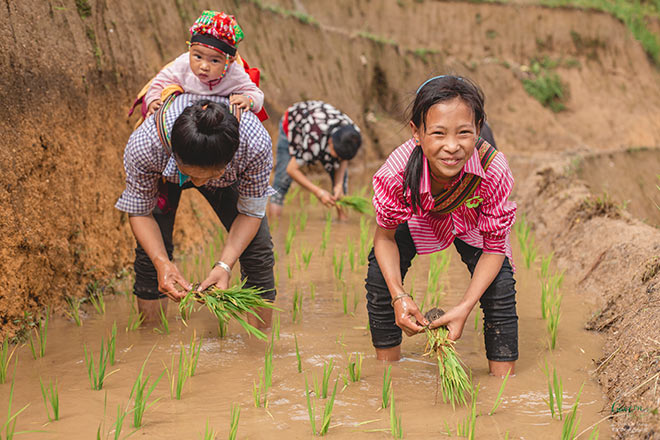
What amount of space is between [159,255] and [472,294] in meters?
1.20

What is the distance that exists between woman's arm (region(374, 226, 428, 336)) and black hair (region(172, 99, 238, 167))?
0.66m

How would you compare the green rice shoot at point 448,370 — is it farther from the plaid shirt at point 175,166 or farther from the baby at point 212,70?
the baby at point 212,70

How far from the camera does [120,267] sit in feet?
12.1

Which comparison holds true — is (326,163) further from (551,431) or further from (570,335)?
(551,431)

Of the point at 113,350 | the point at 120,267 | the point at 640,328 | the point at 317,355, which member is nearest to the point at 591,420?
the point at 640,328

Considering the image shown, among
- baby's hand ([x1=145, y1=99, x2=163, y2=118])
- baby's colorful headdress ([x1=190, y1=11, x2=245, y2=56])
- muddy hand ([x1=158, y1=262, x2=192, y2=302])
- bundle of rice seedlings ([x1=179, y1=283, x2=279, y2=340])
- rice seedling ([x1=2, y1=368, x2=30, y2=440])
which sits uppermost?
baby's colorful headdress ([x1=190, y1=11, x2=245, y2=56])

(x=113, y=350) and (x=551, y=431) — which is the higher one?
(x=113, y=350)

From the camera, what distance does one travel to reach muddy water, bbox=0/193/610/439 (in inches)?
79.7

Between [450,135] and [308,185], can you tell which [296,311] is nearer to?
[450,135]

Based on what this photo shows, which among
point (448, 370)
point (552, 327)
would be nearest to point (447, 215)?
point (448, 370)

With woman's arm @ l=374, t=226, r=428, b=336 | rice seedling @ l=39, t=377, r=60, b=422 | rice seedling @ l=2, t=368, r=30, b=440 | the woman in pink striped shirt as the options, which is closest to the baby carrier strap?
the woman in pink striped shirt

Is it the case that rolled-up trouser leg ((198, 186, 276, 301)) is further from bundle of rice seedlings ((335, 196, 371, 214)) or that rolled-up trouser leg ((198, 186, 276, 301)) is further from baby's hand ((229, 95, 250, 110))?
bundle of rice seedlings ((335, 196, 371, 214))

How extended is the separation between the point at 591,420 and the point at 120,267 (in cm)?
261

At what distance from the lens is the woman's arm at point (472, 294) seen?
223cm
